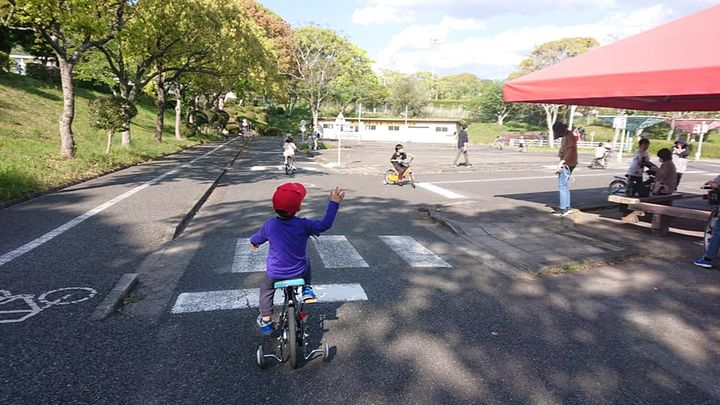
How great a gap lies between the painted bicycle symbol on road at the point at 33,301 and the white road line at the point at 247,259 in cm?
166

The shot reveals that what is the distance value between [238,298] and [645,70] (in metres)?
5.52

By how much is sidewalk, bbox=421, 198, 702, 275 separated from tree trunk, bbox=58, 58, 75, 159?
12135mm

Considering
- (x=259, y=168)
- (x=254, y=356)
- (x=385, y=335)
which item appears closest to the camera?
(x=254, y=356)

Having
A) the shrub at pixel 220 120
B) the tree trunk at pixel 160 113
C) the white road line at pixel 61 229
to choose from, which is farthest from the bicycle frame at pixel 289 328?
the shrub at pixel 220 120

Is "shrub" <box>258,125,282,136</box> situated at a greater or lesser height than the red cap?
lesser

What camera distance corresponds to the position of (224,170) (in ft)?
55.1

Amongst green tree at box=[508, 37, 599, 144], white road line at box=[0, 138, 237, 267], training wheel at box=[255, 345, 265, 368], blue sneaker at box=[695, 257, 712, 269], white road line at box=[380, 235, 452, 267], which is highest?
green tree at box=[508, 37, 599, 144]

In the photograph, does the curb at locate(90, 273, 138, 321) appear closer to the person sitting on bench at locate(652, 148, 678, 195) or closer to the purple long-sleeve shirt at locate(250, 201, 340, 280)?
the purple long-sleeve shirt at locate(250, 201, 340, 280)

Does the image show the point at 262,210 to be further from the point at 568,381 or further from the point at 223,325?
the point at 568,381

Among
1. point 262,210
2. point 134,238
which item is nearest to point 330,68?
point 262,210

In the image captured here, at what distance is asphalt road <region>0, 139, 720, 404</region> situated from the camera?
304cm

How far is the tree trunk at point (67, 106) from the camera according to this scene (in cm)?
1357

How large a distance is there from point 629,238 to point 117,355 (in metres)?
7.63

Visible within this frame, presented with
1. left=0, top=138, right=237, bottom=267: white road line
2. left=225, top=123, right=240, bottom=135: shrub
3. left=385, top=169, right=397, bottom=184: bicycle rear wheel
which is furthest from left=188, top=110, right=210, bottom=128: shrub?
left=0, top=138, right=237, bottom=267: white road line
